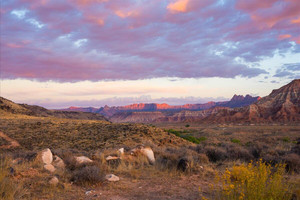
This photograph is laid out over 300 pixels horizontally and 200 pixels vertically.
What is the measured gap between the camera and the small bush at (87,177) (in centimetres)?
741

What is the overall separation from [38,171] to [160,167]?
16.2ft

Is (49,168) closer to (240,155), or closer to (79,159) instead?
(79,159)

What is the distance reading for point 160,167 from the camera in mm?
9789

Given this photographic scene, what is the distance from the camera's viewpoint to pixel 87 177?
7469 millimetres

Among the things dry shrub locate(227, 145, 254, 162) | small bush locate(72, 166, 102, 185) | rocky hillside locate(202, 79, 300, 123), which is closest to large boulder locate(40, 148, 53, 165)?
small bush locate(72, 166, 102, 185)

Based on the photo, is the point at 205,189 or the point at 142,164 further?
the point at 142,164

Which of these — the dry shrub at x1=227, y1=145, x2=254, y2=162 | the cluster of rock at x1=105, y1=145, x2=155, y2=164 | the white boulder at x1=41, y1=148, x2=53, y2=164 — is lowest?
the dry shrub at x1=227, y1=145, x2=254, y2=162

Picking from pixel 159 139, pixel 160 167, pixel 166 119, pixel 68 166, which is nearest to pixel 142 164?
pixel 160 167

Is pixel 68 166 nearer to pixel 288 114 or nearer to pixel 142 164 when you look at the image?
pixel 142 164

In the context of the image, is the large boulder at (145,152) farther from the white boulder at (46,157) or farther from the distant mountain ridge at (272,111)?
the distant mountain ridge at (272,111)

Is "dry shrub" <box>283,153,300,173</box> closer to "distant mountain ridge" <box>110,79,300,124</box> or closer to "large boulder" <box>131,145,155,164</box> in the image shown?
"large boulder" <box>131,145,155,164</box>

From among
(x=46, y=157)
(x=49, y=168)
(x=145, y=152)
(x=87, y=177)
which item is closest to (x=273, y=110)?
(x=145, y=152)

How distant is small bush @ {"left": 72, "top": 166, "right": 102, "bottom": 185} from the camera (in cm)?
741

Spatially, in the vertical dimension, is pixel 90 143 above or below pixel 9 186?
below
